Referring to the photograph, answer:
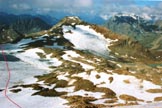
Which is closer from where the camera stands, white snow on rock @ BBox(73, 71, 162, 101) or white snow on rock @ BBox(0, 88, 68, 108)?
white snow on rock @ BBox(0, 88, 68, 108)

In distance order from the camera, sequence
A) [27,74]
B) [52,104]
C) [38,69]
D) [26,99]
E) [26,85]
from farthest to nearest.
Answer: [38,69] < [27,74] < [26,85] < [26,99] < [52,104]

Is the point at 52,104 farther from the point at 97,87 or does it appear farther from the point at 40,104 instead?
the point at 97,87

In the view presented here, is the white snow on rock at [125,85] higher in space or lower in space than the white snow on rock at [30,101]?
lower

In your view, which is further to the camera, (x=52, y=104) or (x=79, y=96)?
(x=79, y=96)

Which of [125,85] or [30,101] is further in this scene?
[125,85]

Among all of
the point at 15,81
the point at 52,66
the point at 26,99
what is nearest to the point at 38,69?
the point at 52,66

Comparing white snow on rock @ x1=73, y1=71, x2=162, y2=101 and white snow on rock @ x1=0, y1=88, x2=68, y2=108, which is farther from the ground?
white snow on rock @ x1=0, y1=88, x2=68, y2=108

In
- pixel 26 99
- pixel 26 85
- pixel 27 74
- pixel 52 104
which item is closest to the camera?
pixel 52 104

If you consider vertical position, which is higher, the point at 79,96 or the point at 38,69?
the point at 79,96

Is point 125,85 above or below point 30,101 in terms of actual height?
below

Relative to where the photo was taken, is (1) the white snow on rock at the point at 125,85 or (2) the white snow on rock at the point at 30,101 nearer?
(2) the white snow on rock at the point at 30,101
